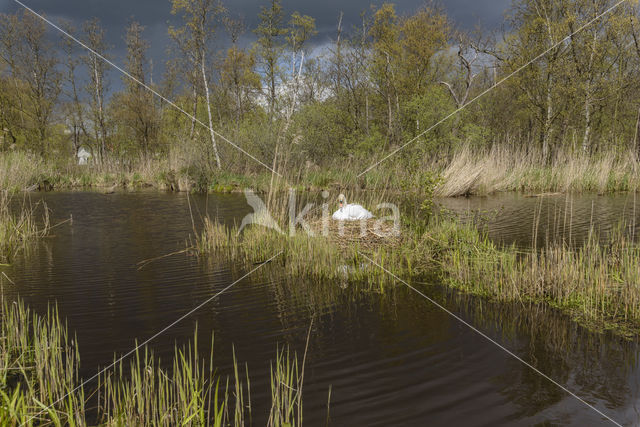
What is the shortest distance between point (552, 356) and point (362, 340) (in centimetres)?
174

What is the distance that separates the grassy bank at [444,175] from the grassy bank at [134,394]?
909 cm

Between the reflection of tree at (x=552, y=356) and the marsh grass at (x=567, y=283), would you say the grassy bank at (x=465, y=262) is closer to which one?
the marsh grass at (x=567, y=283)

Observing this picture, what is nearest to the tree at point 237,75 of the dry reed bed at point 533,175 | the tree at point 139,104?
the tree at point 139,104

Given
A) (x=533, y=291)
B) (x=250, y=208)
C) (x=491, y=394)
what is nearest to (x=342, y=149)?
(x=250, y=208)

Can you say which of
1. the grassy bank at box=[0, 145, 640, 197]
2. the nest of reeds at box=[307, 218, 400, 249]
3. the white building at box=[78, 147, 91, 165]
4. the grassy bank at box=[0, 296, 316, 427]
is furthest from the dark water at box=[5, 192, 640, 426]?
the white building at box=[78, 147, 91, 165]

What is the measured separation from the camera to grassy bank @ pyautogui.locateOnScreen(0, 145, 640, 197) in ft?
53.0

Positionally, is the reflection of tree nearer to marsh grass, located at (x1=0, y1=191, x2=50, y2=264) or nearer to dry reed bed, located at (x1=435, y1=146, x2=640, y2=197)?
marsh grass, located at (x1=0, y1=191, x2=50, y2=264)

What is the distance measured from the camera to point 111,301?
5250 millimetres

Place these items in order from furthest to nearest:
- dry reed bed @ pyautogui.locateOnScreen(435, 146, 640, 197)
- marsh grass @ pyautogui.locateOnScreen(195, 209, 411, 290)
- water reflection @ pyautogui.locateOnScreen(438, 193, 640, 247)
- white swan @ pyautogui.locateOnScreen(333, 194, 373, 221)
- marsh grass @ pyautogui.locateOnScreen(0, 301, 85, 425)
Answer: dry reed bed @ pyautogui.locateOnScreen(435, 146, 640, 197) < water reflection @ pyautogui.locateOnScreen(438, 193, 640, 247) < white swan @ pyautogui.locateOnScreen(333, 194, 373, 221) < marsh grass @ pyautogui.locateOnScreen(195, 209, 411, 290) < marsh grass @ pyautogui.locateOnScreen(0, 301, 85, 425)

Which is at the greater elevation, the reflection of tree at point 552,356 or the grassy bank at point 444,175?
the grassy bank at point 444,175

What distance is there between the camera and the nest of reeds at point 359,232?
7.11 meters

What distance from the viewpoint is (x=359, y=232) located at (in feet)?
24.7

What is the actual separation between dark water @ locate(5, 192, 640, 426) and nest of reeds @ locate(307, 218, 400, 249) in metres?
1.31

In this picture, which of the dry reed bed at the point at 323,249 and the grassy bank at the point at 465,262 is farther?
the dry reed bed at the point at 323,249
